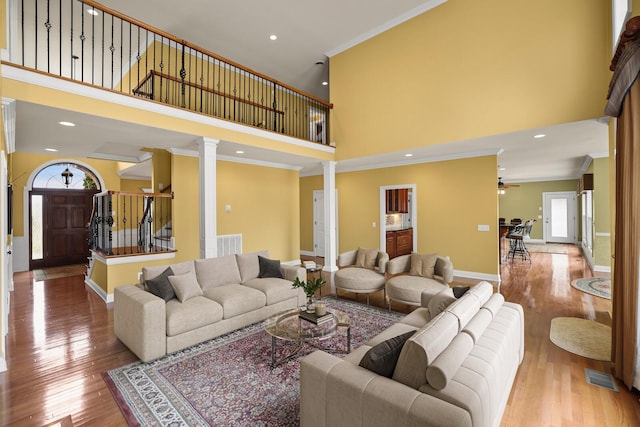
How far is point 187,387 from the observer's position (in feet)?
7.98

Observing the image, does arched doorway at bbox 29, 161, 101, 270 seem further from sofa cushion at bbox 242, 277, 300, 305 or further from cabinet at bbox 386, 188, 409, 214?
cabinet at bbox 386, 188, 409, 214

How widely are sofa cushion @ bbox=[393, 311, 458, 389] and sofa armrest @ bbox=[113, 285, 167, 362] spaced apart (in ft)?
7.93

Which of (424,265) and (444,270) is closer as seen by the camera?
(444,270)

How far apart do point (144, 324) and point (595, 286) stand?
24.4ft

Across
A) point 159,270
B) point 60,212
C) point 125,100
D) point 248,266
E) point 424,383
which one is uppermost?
point 125,100

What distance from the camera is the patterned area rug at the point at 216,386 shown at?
A: 81.9 inches

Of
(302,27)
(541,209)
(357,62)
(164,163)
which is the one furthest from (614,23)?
(541,209)

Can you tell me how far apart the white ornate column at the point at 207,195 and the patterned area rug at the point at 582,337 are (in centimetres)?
483

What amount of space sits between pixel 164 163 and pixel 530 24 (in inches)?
282

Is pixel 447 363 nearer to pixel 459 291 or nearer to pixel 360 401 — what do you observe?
pixel 360 401

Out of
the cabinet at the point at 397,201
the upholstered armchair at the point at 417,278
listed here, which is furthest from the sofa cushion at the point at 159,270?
the cabinet at the point at 397,201

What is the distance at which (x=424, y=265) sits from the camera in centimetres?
433

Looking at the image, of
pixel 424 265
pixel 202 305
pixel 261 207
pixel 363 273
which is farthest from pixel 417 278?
pixel 261 207

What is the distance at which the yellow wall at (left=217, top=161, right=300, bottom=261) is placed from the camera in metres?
6.68
